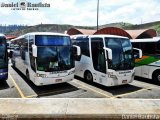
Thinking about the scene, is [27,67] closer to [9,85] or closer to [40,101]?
[9,85]

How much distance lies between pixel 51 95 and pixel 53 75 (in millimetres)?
1068

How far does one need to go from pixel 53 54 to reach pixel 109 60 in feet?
9.37

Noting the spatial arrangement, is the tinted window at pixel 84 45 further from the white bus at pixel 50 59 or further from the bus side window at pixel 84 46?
the white bus at pixel 50 59

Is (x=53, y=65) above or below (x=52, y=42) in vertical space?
below

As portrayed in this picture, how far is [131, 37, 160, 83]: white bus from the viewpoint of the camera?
13.5 meters

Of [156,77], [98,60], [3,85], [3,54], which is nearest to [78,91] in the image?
[98,60]

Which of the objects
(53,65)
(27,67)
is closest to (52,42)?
(53,65)

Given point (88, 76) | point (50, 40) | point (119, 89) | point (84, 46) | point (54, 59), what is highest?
point (50, 40)

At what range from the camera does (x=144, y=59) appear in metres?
14.3

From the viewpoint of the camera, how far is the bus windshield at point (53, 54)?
35.7ft

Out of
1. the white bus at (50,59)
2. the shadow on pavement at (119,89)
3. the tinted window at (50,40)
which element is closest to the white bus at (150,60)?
the shadow on pavement at (119,89)

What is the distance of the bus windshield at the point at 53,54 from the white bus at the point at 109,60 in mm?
1412

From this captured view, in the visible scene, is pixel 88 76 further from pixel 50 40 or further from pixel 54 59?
pixel 50 40

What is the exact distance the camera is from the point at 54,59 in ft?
36.6
